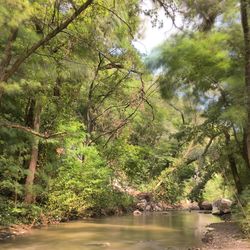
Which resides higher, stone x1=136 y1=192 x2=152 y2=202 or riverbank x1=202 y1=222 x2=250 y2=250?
stone x1=136 y1=192 x2=152 y2=202

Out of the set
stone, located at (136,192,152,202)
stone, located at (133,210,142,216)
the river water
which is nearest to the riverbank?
the river water

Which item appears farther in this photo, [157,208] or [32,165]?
[157,208]

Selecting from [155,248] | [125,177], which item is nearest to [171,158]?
[125,177]

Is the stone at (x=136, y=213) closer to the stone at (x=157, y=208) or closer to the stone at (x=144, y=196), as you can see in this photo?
the stone at (x=144, y=196)

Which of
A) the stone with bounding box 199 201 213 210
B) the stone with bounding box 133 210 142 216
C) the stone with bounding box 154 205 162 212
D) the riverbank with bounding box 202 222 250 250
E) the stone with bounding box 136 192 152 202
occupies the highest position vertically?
the stone with bounding box 136 192 152 202

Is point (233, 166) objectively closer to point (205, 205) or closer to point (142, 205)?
point (142, 205)

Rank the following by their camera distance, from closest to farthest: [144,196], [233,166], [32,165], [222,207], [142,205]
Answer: [233,166] < [32,165] < [222,207] < [142,205] < [144,196]

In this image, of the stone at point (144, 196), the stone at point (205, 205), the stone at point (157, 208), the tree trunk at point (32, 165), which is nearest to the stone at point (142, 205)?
the stone at point (144, 196)

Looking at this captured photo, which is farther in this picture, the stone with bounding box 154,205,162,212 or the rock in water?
the stone with bounding box 154,205,162,212

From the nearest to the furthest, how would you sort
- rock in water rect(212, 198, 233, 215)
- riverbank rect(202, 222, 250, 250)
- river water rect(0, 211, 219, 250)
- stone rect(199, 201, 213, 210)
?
riverbank rect(202, 222, 250, 250)
river water rect(0, 211, 219, 250)
rock in water rect(212, 198, 233, 215)
stone rect(199, 201, 213, 210)

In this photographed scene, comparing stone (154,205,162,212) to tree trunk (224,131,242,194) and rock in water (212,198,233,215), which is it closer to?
rock in water (212,198,233,215)

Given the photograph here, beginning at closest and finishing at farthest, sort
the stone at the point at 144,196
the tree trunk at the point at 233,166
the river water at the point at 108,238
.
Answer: the river water at the point at 108,238
the tree trunk at the point at 233,166
the stone at the point at 144,196

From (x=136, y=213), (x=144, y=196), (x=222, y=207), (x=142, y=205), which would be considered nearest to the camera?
(x=222, y=207)

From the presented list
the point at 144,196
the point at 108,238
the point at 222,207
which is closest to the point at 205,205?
the point at 144,196
